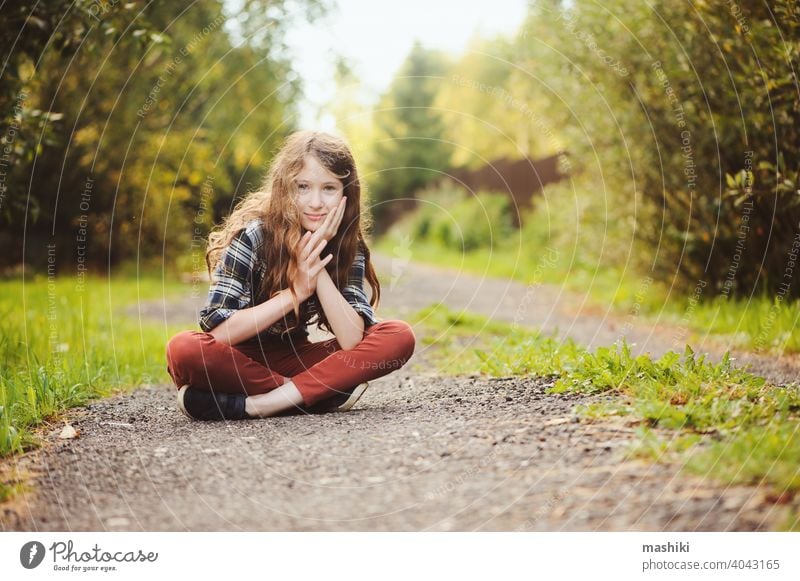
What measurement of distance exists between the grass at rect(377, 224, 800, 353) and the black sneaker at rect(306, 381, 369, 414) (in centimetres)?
223

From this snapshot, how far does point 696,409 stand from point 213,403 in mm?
1791

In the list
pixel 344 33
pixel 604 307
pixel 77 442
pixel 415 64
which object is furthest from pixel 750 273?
pixel 415 64

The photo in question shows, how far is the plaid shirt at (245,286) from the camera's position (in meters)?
2.90

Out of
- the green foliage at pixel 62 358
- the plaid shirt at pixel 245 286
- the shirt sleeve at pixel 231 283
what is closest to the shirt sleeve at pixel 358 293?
the plaid shirt at pixel 245 286

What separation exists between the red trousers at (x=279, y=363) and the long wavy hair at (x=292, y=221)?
181 millimetres

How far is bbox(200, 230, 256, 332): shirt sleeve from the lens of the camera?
289cm

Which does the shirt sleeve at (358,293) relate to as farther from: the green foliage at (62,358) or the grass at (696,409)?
the green foliage at (62,358)

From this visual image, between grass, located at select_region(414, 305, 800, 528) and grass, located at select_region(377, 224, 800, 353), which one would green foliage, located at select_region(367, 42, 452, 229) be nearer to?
grass, located at select_region(377, 224, 800, 353)

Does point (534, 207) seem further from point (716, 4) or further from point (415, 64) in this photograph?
point (716, 4)

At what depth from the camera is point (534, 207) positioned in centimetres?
1355

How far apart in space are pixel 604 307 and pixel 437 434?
4930 mm

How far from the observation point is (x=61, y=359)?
12.2ft

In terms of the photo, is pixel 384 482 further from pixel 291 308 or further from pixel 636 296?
pixel 636 296

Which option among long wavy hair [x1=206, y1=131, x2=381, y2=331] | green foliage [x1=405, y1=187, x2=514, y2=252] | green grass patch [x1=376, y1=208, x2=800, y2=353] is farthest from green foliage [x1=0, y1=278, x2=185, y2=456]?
green foliage [x1=405, y1=187, x2=514, y2=252]
